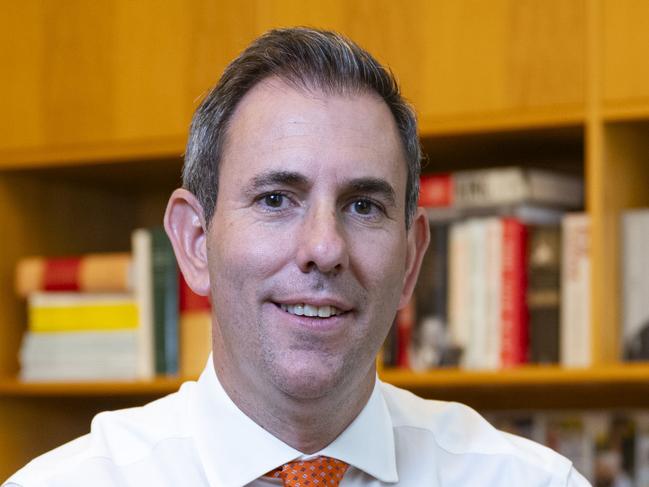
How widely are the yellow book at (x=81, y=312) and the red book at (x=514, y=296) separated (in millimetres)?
756

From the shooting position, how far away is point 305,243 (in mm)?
1392

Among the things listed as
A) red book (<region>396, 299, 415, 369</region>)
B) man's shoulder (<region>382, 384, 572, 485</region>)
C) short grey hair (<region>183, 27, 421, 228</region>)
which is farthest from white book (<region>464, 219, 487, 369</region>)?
short grey hair (<region>183, 27, 421, 228</region>)

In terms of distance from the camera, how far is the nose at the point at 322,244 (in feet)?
4.50

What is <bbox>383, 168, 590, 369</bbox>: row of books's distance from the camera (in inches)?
90.4

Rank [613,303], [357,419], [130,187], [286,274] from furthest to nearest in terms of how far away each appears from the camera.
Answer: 1. [130,187]
2. [613,303]
3. [357,419]
4. [286,274]

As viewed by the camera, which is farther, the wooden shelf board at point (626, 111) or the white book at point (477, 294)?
the white book at point (477, 294)

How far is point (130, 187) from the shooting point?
2.93 metres

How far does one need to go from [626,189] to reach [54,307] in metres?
1.18

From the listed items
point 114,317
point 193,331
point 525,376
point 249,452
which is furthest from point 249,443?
point 114,317

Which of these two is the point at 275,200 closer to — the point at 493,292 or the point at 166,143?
the point at 493,292

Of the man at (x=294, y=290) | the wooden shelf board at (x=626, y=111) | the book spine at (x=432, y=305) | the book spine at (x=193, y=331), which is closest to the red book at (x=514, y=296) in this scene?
the book spine at (x=432, y=305)

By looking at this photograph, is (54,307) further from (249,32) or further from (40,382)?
(249,32)

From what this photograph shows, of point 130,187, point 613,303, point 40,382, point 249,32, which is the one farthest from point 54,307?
point 613,303

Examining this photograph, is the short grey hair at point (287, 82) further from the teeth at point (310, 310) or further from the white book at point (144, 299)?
the white book at point (144, 299)
